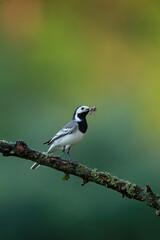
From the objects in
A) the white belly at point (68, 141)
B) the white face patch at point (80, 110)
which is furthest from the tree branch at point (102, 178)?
the white face patch at point (80, 110)

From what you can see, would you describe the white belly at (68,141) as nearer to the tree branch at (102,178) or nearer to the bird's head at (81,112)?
the bird's head at (81,112)

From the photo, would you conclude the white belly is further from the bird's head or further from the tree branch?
the tree branch

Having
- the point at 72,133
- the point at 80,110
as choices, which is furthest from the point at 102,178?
the point at 80,110

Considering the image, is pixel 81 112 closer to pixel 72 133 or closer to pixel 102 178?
pixel 72 133

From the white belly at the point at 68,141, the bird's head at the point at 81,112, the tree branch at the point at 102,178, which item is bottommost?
the tree branch at the point at 102,178

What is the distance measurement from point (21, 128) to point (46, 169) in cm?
118

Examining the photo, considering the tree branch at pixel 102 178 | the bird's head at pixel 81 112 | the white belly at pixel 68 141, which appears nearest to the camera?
the tree branch at pixel 102 178

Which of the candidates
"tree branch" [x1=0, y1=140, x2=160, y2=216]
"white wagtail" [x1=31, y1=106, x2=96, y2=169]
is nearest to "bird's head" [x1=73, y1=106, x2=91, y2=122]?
"white wagtail" [x1=31, y1=106, x2=96, y2=169]

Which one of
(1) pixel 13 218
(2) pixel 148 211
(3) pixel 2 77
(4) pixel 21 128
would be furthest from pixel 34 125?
(3) pixel 2 77

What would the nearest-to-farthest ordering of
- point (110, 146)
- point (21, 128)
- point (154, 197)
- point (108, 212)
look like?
point (154, 197)
point (108, 212)
point (110, 146)
point (21, 128)

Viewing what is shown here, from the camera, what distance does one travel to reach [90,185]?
24.6ft

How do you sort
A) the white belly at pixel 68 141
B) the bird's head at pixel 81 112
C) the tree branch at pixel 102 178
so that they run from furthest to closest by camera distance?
1. the bird's head at pixel 81 112
2. the white belly at pixel 68 141
3. the tree branch at pixel 102 178

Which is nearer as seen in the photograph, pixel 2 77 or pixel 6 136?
pixel 6 136

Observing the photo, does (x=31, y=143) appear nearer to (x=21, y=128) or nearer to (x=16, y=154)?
(x=21, y=128)
